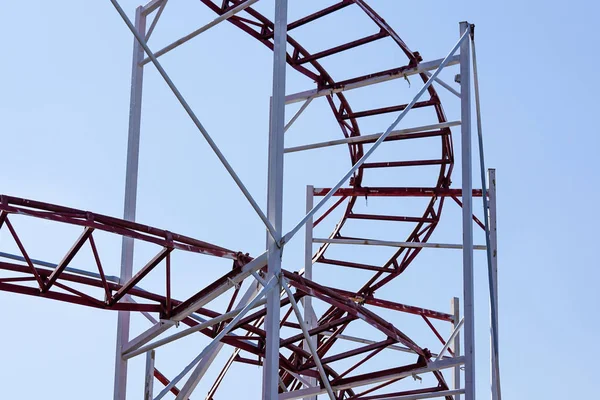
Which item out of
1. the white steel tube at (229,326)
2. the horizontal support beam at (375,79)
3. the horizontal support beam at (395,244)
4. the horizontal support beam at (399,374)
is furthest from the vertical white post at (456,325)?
the white steel tube at (229,326)

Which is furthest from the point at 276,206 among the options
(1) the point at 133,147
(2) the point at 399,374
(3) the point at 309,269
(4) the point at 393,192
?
(4) the point at 393,192

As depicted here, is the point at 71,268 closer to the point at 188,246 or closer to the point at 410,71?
the point at 188,246

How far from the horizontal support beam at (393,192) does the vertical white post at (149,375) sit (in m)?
6.81

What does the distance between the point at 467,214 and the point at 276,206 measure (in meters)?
4.53

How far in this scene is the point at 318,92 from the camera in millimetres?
20578

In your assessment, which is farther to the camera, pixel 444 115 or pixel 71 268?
pixel 444 115

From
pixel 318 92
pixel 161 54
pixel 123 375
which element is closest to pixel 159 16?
pixel 161 54

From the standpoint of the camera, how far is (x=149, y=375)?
16453 millimetres

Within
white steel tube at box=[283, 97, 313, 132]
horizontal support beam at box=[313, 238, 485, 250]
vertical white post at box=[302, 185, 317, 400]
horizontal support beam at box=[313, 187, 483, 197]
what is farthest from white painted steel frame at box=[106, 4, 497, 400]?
horizontal support beam at box=[313, 187, 483, 197]

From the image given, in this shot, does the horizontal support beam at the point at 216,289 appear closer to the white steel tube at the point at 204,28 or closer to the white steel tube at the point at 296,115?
the white steel tube at the point at 204,28

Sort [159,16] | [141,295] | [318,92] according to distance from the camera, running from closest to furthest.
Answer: [141,295]
[159,16]
[318,92]

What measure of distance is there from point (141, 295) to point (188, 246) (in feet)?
4.94

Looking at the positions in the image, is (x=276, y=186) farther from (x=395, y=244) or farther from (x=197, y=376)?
(x=395, y=244)

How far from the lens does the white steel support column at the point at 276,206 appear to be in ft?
45.6
